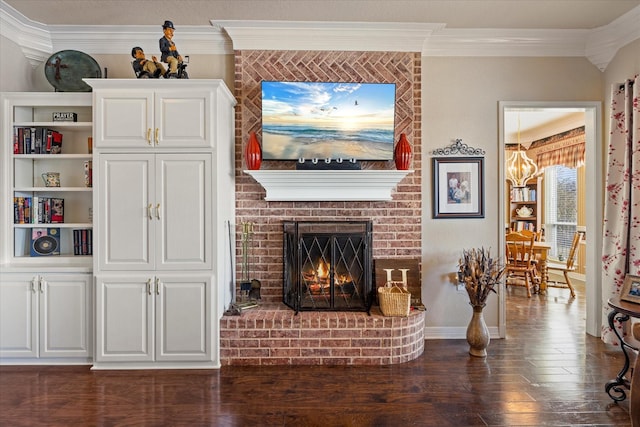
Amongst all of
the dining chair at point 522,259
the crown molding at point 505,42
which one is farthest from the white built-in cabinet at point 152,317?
the dining chair at point 522,259

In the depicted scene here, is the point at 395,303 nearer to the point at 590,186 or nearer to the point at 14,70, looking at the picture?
the point at 590,186

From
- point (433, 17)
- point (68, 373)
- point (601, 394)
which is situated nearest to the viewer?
point (601, 394)

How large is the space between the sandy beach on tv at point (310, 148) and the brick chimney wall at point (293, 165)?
0.40 feet

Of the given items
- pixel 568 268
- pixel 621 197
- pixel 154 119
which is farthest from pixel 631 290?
pixel 568 268

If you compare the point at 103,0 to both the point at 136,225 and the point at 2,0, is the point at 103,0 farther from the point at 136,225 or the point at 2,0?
the point at 136,225

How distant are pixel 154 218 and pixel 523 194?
7.13 m

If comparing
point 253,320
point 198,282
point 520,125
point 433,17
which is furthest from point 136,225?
point 520,125

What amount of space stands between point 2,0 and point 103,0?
80 centimetres

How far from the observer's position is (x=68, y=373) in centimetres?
Answer: 299

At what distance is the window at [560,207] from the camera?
6.96 meters

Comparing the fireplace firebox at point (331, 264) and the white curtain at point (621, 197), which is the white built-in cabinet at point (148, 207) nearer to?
the fireplace firebox at point (331, 264)

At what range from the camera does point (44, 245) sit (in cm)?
333

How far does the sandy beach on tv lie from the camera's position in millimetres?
3506

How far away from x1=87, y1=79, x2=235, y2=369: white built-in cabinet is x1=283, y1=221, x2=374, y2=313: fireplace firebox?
0.74m
